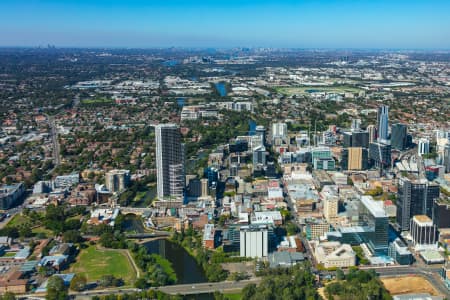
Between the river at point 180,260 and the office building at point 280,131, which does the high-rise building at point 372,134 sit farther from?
the river at point 180,260

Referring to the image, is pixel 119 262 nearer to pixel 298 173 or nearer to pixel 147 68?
pixel 298 173

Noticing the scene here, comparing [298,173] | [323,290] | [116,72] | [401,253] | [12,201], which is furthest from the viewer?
[116,72]

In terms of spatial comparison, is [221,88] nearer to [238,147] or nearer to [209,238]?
[238,147]

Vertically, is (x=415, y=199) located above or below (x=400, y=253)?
above

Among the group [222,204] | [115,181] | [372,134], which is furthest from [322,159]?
[115,181]

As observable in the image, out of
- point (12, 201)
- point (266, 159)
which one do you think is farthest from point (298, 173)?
point (12, 201)

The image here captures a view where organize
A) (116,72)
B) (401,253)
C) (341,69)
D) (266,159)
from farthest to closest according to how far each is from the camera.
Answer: (341,69)
(116,72)
(266,159)
(401,253)

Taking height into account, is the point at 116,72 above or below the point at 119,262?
above

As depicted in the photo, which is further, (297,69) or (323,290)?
(297,69)
